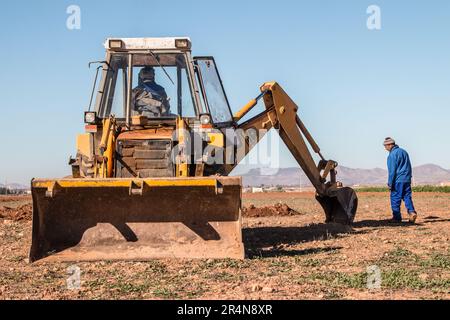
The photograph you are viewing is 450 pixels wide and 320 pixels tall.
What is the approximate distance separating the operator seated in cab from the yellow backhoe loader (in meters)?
0.01

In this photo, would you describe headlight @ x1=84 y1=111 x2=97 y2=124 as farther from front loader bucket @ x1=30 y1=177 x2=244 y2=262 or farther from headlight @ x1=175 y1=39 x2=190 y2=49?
headlight @ x1=175 y1=39 x2=190 y2=49

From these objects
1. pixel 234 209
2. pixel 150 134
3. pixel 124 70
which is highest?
pixel 124 70

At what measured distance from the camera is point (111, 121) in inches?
378

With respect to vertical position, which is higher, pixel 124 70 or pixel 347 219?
pixel 124 70

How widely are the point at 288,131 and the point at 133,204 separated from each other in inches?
160

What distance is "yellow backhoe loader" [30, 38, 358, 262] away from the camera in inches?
342

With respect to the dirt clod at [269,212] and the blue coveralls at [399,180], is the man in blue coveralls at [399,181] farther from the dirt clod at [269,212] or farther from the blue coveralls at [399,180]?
the dirt clod at [269,212]

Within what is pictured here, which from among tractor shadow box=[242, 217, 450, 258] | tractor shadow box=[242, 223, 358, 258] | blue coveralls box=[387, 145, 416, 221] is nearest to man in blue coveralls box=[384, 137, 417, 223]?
blue coveralls box=[387, 145, 416, 221]
